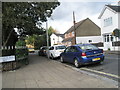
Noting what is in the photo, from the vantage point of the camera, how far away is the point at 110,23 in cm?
2608

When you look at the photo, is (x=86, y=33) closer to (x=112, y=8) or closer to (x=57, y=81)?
(x=112, y=8)

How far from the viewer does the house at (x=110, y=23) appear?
2415 cm

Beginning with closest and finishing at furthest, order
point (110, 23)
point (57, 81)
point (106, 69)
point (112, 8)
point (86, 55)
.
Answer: point (57, 81) → point (106, 69) → point (86, 55) → point (112, 8) → point (110, 23)

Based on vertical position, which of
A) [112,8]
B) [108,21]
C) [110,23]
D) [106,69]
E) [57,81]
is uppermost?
[112,8]

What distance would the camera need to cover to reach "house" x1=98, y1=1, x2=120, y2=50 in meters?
24.1

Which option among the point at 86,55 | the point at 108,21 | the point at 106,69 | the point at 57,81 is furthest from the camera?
the point at 108,21

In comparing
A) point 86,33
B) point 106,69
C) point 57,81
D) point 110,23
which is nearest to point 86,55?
point 106,69

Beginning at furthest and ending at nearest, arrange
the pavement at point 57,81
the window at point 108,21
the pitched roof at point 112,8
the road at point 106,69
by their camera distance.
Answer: the window at point 108,21 < the pitched roof at point 112,8 < the road at point 106,69 < the pavement at point 57,81

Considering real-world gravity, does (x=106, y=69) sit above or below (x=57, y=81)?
above

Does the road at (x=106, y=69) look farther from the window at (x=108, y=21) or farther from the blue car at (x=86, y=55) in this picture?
the window at (x=108, y=21)

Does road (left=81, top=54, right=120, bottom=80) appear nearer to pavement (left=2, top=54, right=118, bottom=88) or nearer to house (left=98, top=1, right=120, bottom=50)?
pavement (left=2, top=54, right=118, bottom=88)

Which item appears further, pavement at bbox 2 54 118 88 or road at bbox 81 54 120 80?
road at bbox 81 54 120 80

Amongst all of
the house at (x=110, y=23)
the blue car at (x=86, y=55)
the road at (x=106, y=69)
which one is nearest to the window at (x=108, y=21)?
the house at (x=110, y=23)

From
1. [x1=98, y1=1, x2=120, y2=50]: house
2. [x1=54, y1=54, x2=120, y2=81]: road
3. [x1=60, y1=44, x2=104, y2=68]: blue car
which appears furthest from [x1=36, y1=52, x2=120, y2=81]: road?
A: [x1=98, y1=1, x2=120, y2=50]: house
